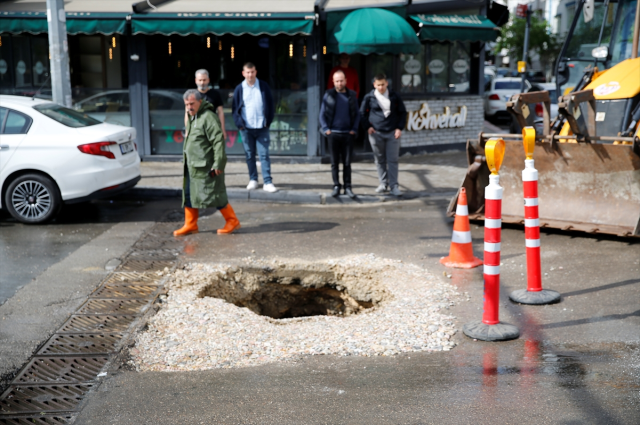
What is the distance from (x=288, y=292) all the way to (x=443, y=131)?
10354 millimetres

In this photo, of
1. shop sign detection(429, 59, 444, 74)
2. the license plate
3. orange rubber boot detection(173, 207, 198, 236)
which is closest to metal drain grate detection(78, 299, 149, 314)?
orange rubber boot detection(173, 207, 198, 236)

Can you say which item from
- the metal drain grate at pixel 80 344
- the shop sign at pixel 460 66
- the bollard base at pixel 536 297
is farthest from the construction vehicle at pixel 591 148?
the shop sign at pixel 460 66

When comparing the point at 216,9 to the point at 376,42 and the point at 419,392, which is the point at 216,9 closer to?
the point at 376,42

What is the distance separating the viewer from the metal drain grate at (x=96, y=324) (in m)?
5.50

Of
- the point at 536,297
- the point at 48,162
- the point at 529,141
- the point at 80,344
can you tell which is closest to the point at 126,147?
the point at 48,162

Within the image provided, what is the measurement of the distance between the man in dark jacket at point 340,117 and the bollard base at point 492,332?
5852mm

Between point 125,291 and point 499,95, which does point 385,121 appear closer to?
point 125,291

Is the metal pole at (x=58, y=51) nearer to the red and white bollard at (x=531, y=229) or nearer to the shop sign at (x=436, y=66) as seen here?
the shop sign at (x=436, y=66)

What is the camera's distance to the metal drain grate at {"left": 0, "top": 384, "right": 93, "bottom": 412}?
4.21m

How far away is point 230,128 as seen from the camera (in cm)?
1506

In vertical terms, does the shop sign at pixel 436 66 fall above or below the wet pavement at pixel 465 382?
above

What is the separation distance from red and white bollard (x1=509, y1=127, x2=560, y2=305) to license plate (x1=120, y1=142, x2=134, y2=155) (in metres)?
6.00

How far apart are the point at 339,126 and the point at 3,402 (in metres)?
7.23

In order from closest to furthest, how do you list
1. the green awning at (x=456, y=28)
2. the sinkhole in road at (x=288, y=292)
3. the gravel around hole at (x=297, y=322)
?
the gravel around hole at (x=297, y=322) → the sinkhole in road at (x=288, y=292) → the green awning at (x=456, y=28)
